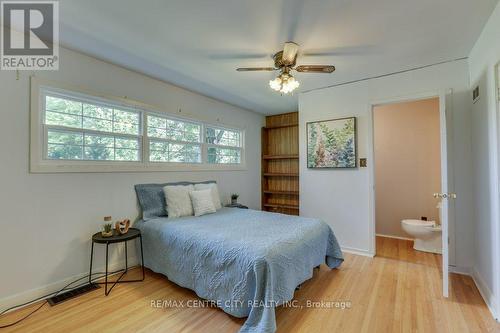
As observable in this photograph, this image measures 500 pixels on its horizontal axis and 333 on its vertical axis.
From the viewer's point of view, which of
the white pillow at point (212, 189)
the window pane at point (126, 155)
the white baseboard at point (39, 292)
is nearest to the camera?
the white baseboard at point (39, 292)

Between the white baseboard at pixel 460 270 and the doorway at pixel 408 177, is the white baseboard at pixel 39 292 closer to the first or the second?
the doorway at pixel 408 177

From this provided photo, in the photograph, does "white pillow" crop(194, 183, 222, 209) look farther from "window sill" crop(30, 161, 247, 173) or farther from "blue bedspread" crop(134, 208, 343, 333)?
"blue bedspread" crop(134, 208, 343, 333)

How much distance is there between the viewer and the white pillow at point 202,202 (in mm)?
3163

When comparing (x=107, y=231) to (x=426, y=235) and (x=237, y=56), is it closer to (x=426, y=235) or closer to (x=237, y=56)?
(x=237, y=56)

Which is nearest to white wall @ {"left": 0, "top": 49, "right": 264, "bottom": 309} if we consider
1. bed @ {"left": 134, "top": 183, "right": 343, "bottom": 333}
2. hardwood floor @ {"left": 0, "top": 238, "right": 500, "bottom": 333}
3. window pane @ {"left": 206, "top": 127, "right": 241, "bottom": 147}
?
hardwood floor @ {"left": 0, "top": 238, "right": 500, "bottom": 333}

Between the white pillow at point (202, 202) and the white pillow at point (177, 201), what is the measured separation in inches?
2.6

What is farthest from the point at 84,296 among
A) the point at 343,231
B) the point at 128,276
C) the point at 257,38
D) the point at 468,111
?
the point at 468,111

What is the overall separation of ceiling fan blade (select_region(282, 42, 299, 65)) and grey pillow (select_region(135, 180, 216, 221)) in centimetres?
218

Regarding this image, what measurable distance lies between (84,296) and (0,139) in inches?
62.2

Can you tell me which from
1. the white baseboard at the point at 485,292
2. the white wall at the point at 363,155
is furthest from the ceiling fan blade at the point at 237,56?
the white baseboard at the point at 485,292

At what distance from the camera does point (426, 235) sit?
3355mm

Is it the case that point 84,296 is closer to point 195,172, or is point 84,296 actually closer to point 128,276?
point 128,276

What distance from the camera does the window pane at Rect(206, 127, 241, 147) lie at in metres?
4.06

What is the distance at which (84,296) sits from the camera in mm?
2238
